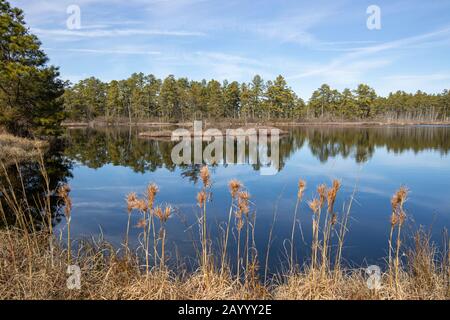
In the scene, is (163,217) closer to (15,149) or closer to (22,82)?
(15,149)

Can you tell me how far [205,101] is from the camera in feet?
251

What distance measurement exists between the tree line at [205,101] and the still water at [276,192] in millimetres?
53006

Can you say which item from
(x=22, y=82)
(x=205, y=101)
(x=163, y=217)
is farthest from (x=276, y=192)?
(x=205, y=101)

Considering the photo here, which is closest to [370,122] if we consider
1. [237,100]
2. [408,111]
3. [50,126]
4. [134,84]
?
A: [408,111]

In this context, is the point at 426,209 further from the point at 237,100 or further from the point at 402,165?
the point at 237,100

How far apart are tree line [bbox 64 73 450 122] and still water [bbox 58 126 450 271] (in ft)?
174

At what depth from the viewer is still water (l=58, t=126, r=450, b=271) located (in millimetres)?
8008

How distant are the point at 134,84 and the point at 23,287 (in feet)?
274

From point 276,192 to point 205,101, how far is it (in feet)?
216

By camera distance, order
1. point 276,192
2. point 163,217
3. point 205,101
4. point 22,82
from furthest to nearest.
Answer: point 205,101 < point 22,82 < point 276,192 < point 163,217

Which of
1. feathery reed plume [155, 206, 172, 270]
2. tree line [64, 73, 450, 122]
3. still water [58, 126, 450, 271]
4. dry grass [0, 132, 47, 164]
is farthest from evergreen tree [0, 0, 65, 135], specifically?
tree line [64, 73, 450, 122]

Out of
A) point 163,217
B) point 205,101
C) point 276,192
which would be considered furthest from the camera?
point 205,101
